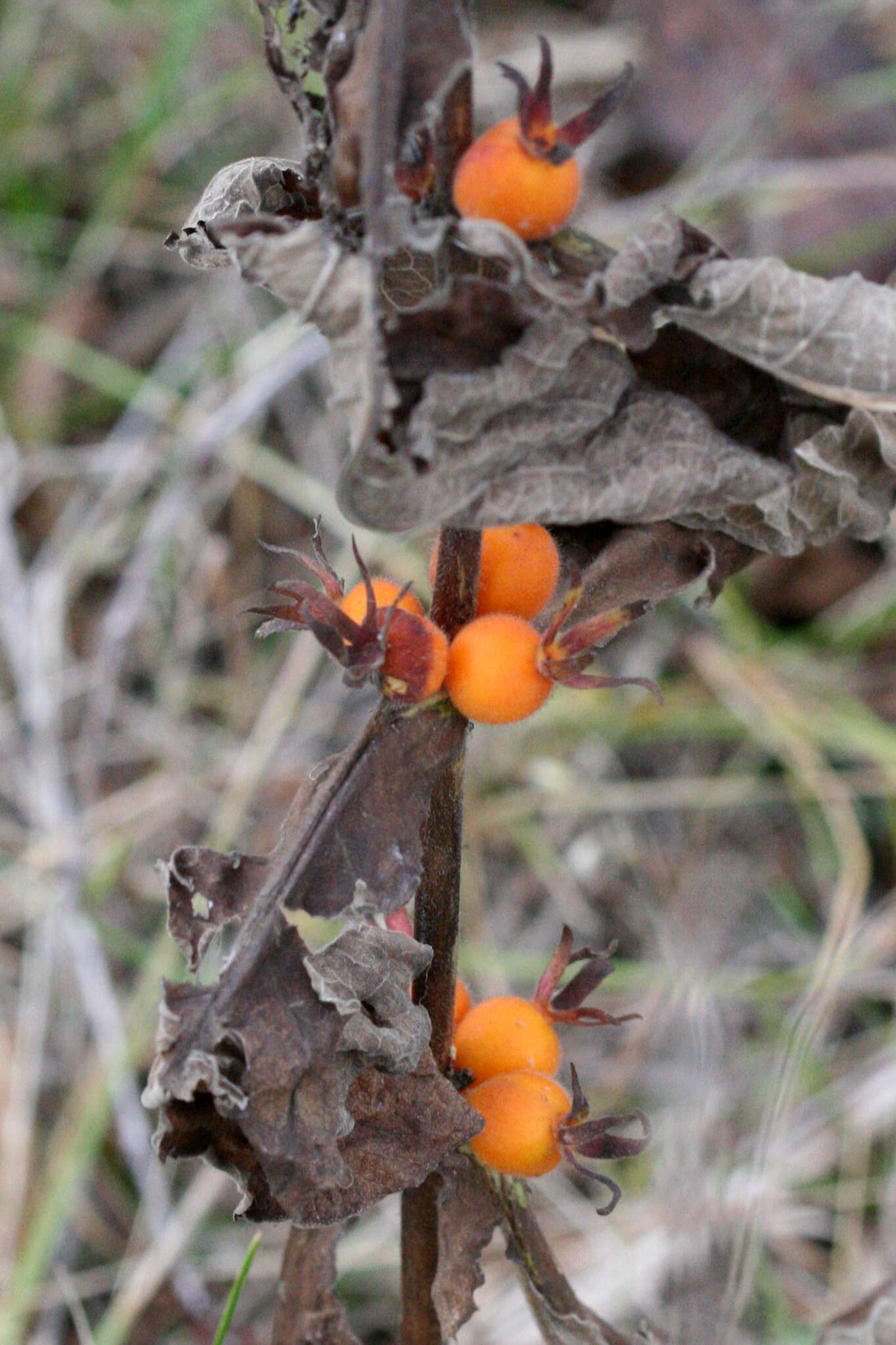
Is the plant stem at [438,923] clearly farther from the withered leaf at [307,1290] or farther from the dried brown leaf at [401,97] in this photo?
the dried brown leaf at [401,97]

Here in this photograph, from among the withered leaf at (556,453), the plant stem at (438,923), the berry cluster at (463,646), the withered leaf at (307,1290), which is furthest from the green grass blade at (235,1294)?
the withered leaf at (556,453)

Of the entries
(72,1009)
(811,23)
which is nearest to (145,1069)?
(72,1009)

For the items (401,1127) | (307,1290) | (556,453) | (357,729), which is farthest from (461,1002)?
(357,729)

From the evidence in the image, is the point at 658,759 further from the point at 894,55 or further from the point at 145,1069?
the point at 894,55

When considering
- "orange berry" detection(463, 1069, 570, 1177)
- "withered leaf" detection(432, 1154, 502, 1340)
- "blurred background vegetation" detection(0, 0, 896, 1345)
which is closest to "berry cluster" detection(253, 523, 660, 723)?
"orange berry" detection(463, 1069, 570, 1177)

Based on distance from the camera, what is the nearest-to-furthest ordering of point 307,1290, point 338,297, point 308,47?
point 338,297, point 308,47, point 307,1290

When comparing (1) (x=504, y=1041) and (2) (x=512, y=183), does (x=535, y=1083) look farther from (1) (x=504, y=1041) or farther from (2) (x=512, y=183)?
(2) (x=512, y=183)

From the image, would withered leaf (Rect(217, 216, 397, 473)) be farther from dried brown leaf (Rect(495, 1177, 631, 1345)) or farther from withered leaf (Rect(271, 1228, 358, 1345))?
withered leaf (Rect(271, 1228, 358, 1345))
